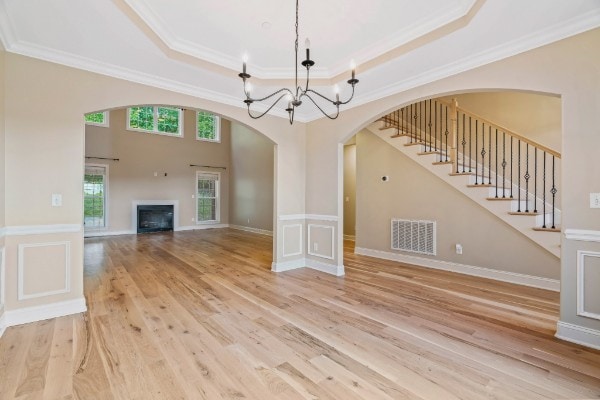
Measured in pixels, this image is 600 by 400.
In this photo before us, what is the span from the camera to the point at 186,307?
10.3 feet

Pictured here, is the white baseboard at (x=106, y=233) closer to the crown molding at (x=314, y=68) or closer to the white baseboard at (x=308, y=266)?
the white baseboard at (x=308, y=266)

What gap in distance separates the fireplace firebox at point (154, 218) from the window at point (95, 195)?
3.22 feet

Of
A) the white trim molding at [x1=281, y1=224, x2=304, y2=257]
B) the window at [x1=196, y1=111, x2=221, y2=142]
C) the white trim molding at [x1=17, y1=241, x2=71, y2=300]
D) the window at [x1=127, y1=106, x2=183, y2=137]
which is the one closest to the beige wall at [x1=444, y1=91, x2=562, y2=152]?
the white trim molding at [x1=281, y1=224, x2=304, y2=257]

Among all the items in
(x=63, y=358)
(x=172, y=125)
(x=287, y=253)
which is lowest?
(x=63, y=358)

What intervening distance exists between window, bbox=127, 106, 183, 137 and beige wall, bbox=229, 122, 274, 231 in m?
2.00

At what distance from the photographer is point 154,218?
9383mm

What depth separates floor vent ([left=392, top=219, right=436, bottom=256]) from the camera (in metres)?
4.90

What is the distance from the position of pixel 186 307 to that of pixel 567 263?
3.65 metres

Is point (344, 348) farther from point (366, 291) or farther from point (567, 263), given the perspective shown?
point (567, 263)

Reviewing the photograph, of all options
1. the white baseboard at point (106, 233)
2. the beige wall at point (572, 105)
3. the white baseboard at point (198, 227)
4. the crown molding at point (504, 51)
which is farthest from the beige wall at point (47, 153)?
the white baseboard at point (198, 227)

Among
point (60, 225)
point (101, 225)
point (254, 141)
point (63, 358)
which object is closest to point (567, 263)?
point (63, 358)

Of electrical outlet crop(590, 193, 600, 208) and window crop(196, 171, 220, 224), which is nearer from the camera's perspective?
electrical outlet crop(590, 193, 600, 208)

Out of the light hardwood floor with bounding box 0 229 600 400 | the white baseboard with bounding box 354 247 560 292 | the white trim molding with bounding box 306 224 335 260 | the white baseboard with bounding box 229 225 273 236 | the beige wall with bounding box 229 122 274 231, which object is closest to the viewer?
the light hardwood floor with bounding box 0 229 600 400

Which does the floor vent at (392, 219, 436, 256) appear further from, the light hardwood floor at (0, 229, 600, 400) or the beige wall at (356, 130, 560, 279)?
the light hardwood floor at (0, 229, 600, 400)
